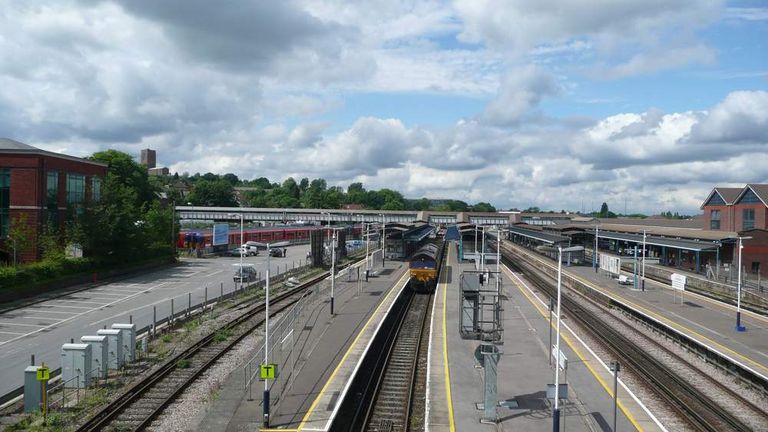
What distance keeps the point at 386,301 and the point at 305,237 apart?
7562 centimetres

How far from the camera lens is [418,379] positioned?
2212 centimetres

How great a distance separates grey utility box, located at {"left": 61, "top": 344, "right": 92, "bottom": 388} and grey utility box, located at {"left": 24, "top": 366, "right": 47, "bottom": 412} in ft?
7.19

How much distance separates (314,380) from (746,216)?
66505 mm

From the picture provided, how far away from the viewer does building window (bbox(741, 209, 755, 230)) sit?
2660 inches

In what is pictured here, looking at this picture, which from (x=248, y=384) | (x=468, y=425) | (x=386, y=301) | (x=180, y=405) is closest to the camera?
(x=468, y=425)

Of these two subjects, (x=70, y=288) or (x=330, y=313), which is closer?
(x=330, y=313)

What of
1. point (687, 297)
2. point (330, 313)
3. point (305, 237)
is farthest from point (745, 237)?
point (305, 237)

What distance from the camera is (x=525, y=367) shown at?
863 inches

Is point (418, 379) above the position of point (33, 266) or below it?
below

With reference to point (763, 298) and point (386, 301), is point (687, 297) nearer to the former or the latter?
point (763, 298)

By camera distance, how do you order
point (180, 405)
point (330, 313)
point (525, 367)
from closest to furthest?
point (180, 405), point (525, 367), point (330, 313)

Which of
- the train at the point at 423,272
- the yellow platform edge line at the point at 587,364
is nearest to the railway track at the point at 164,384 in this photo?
the yellow platform edge line at the point at 587,364

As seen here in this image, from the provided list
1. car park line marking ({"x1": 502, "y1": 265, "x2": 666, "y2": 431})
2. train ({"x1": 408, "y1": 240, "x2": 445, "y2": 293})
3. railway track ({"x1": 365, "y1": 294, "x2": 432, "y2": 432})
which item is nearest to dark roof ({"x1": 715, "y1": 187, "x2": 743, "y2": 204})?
car park line marking ({"x1": 502, "y1": 265, "x2": 666, "y2": 431})

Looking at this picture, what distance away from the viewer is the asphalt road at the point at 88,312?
23.4m
